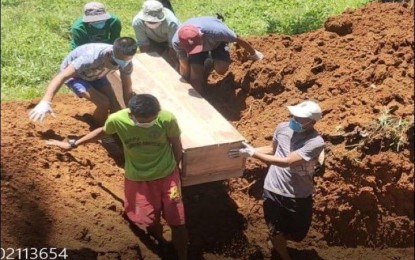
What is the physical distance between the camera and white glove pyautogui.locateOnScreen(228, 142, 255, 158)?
17.0 feet

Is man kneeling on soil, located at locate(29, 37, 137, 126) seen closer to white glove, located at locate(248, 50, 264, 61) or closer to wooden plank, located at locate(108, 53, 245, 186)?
wooden plank, located at locate(108, 53, 245, 186)

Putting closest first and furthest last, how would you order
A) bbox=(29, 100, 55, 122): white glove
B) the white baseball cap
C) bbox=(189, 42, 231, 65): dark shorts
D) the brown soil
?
the white baseball cap, bbox=(29, 100, 55, 122): white glove, the brown soil, bbox=(189, 42, 231, 65): dark shorts

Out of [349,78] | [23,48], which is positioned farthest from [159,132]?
[23,48]

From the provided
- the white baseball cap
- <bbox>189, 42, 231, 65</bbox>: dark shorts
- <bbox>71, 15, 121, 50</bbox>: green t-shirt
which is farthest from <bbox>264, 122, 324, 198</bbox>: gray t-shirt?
<bbox>71, 15, 121, 50</bbox>: green t-shirt

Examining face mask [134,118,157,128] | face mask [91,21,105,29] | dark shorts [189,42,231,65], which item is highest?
face mask [91,21,105,29]

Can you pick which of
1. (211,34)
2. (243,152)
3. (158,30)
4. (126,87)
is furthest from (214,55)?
(243,152)

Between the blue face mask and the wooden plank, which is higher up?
the blue face mask

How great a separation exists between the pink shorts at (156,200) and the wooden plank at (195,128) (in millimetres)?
334

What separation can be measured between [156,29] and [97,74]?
144cm

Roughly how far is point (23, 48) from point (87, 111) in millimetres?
1545

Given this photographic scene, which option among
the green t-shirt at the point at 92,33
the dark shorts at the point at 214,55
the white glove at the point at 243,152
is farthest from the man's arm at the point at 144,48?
the white glove at the point at 243,152

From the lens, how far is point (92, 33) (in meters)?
6.64

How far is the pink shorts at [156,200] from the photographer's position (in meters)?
4.93

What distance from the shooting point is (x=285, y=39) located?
307 inches
